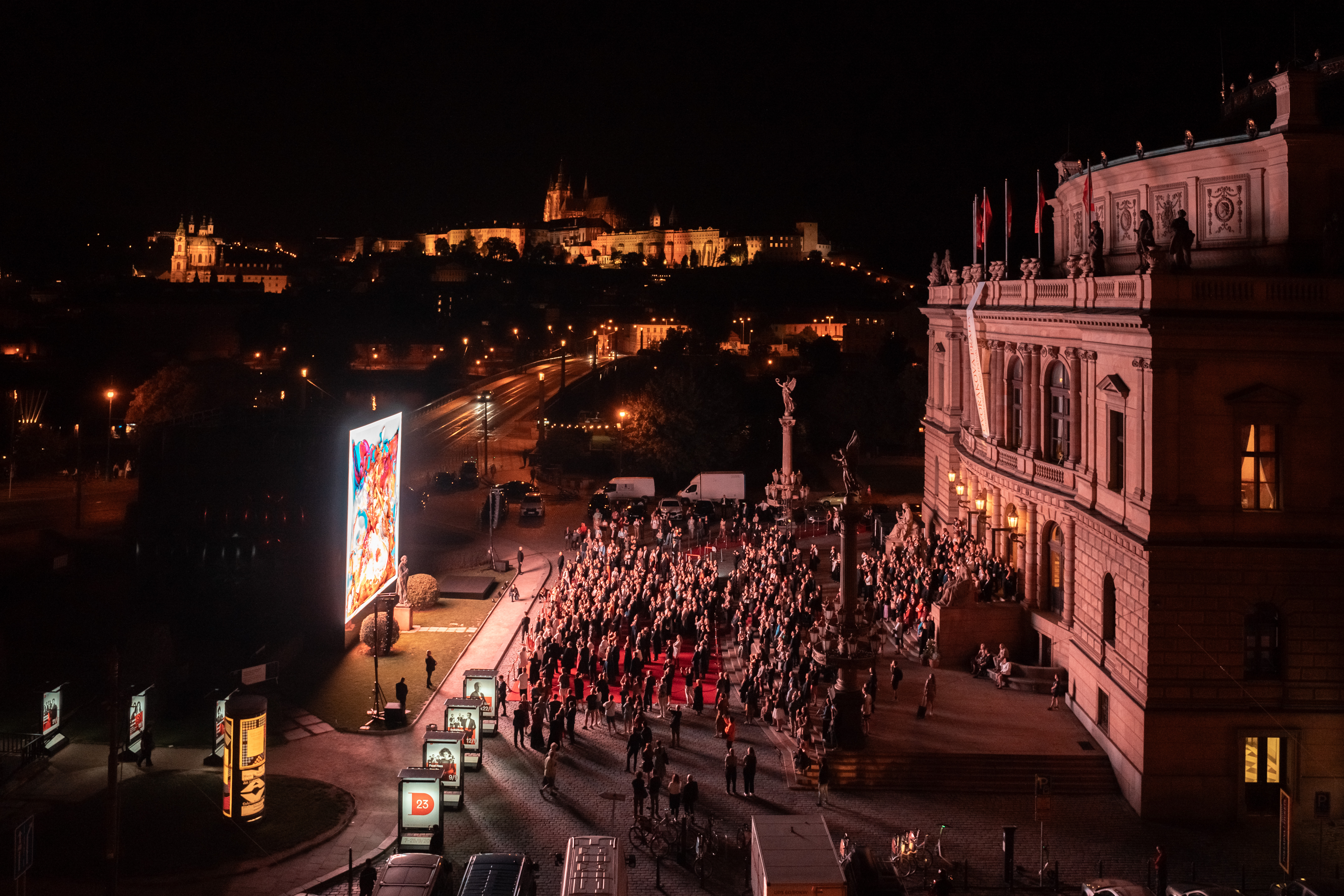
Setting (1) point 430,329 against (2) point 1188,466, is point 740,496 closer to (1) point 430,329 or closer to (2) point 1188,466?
(2) point 1188,466

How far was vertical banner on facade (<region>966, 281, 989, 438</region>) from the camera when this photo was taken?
115 ft

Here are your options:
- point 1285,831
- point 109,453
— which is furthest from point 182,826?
point 109,453

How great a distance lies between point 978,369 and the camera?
35.6m

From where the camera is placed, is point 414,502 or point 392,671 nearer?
point 392,671

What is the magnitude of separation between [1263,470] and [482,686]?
54.2 feet

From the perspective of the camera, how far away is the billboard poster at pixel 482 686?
81.3ft

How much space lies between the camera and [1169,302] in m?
22.0

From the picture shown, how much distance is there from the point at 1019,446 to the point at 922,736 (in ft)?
38.0

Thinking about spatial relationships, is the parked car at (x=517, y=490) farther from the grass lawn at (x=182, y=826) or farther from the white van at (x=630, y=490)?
the grass lawn at (x=182, y=826)

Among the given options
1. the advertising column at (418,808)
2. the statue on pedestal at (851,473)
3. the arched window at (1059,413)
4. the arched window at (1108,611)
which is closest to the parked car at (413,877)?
the advertising column at (418,808)

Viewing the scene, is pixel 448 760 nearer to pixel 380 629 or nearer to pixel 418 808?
pixel 418 808

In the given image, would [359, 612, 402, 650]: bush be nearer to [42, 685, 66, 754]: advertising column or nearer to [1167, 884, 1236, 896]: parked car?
[42, 685, 66, 754]: advertising column

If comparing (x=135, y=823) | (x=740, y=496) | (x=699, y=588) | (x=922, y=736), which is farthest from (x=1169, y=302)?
(x=740, y=496)

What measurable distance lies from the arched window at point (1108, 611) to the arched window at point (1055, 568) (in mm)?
3586
